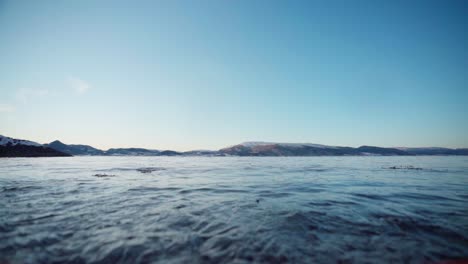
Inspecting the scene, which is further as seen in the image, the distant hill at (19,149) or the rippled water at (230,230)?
the distant hill at (19,149)

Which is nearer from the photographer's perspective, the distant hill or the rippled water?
the rippled water

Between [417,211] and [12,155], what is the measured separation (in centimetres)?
→ 13157

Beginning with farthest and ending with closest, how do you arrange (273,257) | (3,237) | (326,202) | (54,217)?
(326,202)
(54,217)
(3,237)
(273,257)

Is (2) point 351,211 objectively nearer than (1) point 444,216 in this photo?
No

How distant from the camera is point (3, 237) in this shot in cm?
643

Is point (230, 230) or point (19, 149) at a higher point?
point (19, 149)

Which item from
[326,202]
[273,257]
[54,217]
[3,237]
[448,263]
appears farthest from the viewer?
[326,202]

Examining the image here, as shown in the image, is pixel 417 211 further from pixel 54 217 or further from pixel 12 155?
pixel 12 155

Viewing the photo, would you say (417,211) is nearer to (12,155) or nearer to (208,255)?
(208,255)

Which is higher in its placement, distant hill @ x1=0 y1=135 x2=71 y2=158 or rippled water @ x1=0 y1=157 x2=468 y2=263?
distant hill @ x1=0 y1=135 x2=71 y2=158

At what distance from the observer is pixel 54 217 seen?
8531 millimetres

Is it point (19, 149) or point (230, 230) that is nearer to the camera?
point (230, 230)

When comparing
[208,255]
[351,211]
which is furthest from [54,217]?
[351,211]

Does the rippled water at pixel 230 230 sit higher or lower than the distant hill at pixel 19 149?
lower
